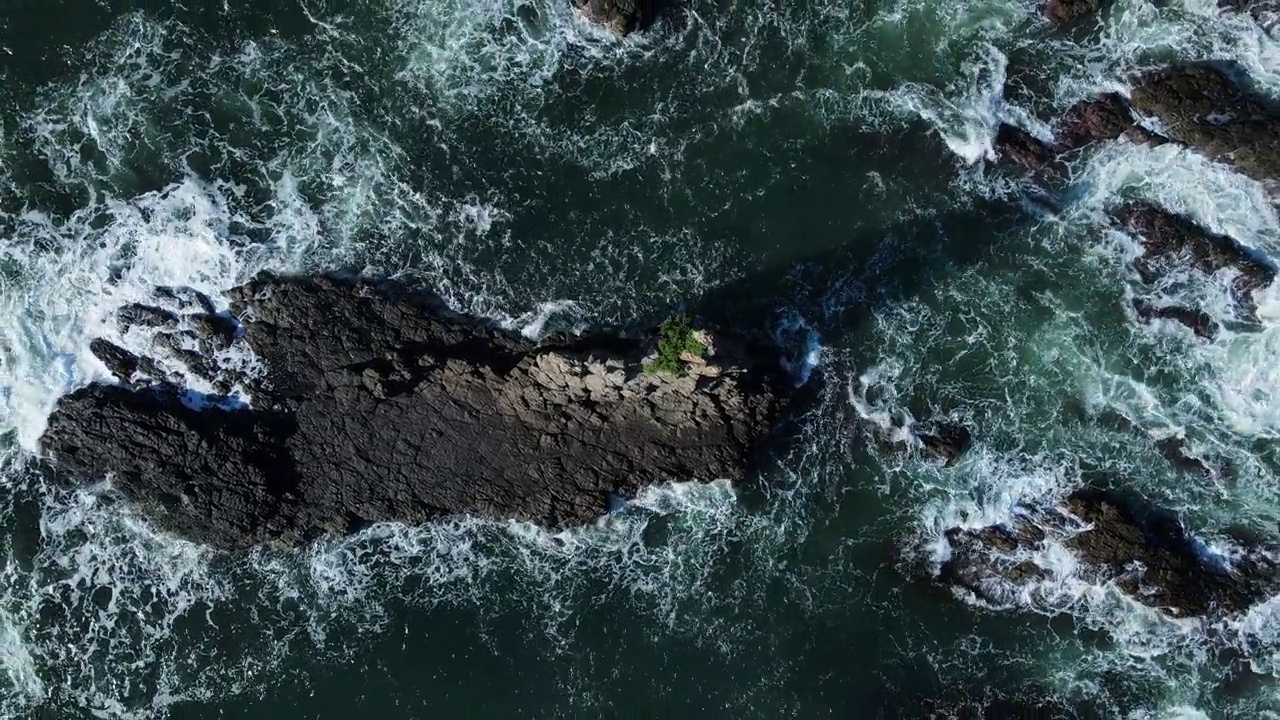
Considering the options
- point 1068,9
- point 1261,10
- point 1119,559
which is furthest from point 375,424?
point 1261,10

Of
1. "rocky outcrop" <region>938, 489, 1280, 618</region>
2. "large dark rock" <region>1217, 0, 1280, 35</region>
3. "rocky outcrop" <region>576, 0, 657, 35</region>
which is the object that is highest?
"rocky outcrop" <region>576, 0, 657, 35</region>

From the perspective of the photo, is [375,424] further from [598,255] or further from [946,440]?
[946,440]

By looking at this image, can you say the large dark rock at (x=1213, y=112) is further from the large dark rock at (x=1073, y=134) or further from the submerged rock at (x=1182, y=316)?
the submerged rock at (x=1182, y=316)

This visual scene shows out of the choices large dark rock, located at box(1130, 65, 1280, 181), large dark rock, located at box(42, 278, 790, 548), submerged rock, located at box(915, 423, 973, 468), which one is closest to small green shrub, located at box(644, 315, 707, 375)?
large dark rock, located at box(42, 278, 790, 548)

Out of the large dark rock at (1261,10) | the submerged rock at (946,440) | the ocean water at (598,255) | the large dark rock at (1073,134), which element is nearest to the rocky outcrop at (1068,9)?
the ocean water at (598,255)

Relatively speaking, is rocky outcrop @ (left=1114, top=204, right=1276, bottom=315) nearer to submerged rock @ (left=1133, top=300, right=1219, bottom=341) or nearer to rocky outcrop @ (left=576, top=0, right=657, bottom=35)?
submerged rock @ (left=1133, top=300, right=1219, bottom=341)

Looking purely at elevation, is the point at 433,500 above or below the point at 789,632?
above

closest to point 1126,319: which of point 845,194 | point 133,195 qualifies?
point 845,194

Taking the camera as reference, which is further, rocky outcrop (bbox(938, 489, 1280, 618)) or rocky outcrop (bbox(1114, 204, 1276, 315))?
rocky outcrop (bbox(938, 489, 1280, 618))

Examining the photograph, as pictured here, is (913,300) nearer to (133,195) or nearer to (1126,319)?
(1126,319)
